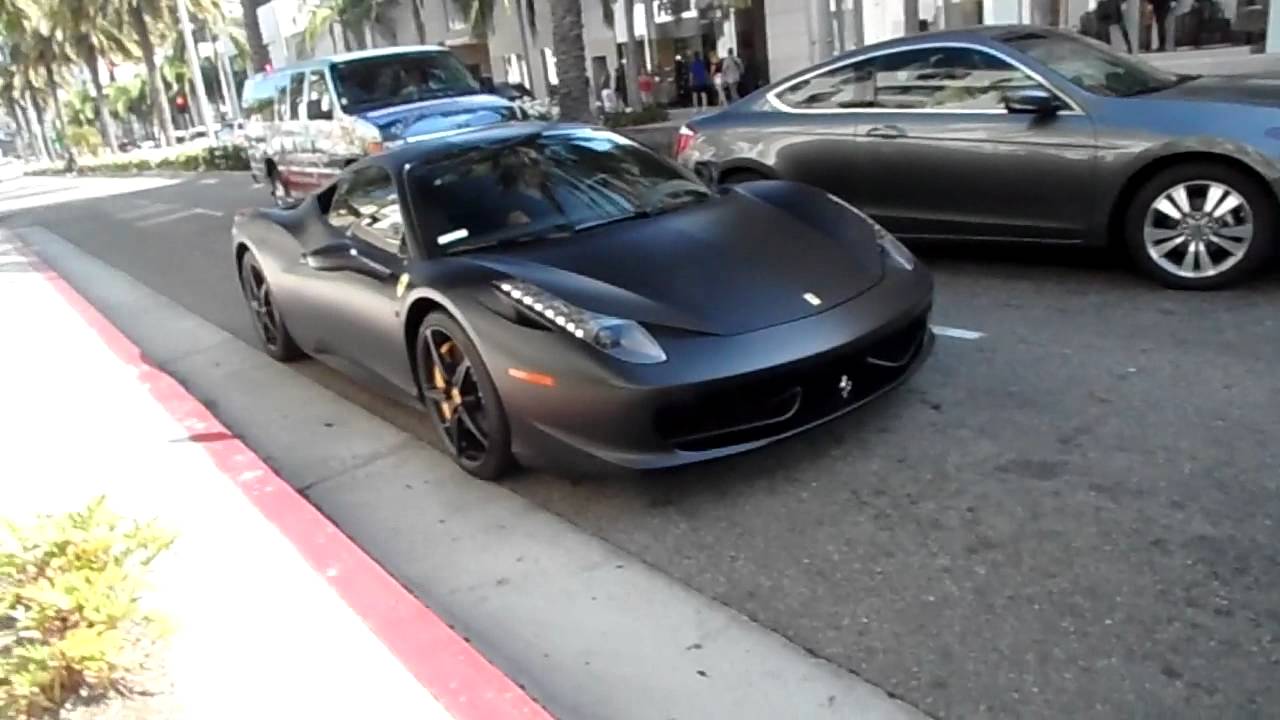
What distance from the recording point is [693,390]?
3.89 m

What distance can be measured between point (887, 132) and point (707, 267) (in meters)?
3.03

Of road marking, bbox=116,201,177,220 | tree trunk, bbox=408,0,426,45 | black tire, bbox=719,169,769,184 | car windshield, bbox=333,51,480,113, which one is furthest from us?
tree trunk, bbox=408,0,426,45

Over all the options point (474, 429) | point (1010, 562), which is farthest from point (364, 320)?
point (1010, 562)

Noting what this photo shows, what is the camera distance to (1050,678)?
116 inches

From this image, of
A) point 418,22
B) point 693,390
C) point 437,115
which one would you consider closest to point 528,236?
point 693,390

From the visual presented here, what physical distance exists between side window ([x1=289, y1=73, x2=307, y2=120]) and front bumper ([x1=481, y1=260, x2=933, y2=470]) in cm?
1020

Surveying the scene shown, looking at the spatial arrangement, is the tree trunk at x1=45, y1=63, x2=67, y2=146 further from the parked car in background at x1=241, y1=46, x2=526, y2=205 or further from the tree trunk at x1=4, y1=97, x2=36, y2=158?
the parked car in background at x1=241, y1=46, x2=526, y2=205

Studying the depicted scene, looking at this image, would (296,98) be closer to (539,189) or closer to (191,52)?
(539,189)

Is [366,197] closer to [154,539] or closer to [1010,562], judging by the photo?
[154,539]

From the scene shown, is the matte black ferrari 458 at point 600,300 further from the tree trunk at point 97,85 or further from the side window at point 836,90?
the tree trunk at point 97,85

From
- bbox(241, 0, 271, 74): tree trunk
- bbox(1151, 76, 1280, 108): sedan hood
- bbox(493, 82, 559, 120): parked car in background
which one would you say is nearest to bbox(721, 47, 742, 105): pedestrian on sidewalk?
bbox(241, 0, 271, 74): tree trunk

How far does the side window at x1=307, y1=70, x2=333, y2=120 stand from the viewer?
497 inches

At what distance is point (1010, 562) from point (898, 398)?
1536mm

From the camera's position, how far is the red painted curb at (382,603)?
295 centimetres
